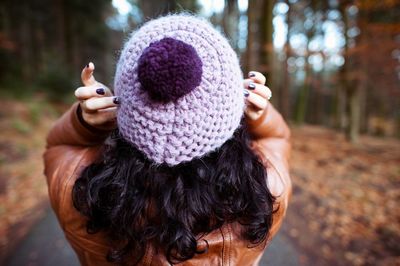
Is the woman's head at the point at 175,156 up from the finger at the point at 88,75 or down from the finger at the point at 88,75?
down

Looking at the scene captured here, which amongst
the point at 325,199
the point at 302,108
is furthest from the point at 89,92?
the point at 302,108

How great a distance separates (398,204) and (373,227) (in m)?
0.98

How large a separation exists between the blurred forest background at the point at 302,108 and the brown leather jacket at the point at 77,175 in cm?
47

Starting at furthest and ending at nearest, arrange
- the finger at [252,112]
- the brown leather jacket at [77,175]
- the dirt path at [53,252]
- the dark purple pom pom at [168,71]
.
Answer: the dirt path at [53,252], the finger at [252,112], the brown leather jacket at [77,175], the dark purple pom pom at [168,71]

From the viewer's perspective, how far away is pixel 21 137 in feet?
23.5

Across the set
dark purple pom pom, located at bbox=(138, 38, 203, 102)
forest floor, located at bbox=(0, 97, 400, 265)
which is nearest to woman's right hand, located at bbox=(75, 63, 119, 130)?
dark purple pom pom, located at bbox=(138, 38, 203, 102)

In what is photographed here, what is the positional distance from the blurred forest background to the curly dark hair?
595 mm

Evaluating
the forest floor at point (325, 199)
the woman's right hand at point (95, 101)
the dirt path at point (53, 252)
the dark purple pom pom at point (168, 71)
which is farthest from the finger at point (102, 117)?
the forest floor at point (325, 199)

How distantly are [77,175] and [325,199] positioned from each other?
4556 millimetres

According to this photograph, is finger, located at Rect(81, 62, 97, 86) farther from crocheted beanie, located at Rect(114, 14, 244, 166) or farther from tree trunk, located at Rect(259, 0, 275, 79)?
tree trunk, located at Rect(259, 0, 275, 79)

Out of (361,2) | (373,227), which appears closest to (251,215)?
(373,227)

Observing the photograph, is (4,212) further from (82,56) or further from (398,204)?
(82,56)

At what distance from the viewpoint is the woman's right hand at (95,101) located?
1.11m

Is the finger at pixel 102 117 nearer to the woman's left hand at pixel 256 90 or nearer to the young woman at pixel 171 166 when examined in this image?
the young woman at pixel 171 166
